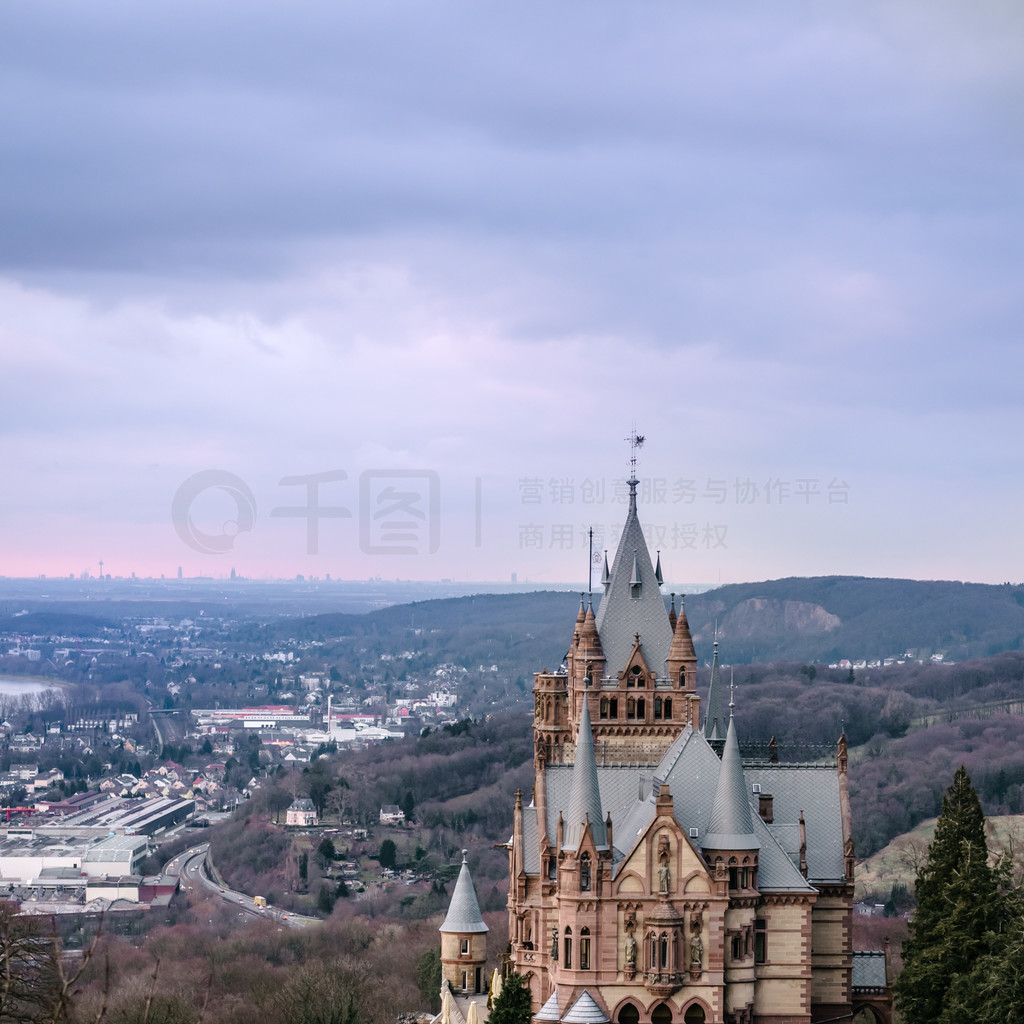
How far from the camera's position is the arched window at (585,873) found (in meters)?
71.3

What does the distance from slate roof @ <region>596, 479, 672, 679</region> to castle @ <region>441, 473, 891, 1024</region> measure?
4.08 metres

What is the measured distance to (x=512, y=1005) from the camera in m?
73.1

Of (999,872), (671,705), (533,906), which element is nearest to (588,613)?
(671,705)

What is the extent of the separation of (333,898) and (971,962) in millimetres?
126223

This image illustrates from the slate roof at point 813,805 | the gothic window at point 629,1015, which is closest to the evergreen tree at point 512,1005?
the gothic window at point 629,1015

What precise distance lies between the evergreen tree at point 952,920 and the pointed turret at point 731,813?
6.89 meters

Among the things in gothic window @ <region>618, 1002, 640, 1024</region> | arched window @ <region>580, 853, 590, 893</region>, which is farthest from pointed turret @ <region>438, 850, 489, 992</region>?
gothic window @ <region>618, 1002, 640, 1024</region>

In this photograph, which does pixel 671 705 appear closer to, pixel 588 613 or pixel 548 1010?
pixel 588 613

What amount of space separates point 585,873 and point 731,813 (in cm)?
593

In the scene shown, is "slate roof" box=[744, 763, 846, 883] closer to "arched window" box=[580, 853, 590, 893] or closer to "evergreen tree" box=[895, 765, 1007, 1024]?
"evergreen tree" box=[895, 765, 1007, 1024]

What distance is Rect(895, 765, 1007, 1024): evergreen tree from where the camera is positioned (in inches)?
2702

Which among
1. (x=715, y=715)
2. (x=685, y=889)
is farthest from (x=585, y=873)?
(x=715, y=715)

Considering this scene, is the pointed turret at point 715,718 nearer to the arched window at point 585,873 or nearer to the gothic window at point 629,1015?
the arched window at point 585,873

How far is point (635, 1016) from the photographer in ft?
236
